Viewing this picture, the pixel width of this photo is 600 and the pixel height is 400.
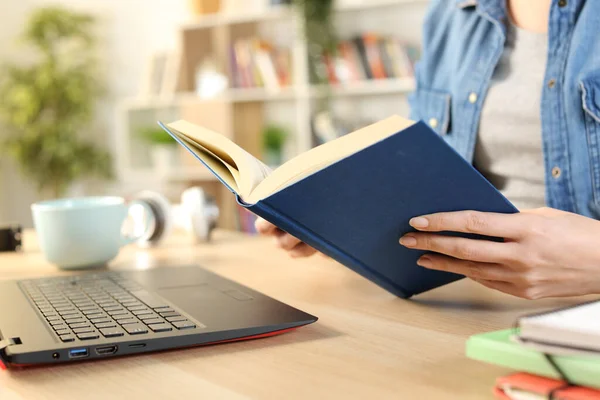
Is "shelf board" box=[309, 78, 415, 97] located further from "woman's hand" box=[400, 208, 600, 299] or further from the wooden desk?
"woman's hand" box=[400, 208, 600, 299]

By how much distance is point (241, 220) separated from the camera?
389 cm

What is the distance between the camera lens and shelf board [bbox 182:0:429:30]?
3.37m

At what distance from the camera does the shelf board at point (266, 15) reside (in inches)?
133

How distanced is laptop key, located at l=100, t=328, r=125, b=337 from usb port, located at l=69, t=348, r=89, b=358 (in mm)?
34

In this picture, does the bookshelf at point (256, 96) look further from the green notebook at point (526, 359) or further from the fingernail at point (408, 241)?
the green notebook at point (526, 359)

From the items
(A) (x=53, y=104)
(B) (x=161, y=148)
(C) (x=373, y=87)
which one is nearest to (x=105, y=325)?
(C) (x=373, y=87)

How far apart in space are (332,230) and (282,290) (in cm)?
24

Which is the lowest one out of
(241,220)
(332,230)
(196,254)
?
(241,220)

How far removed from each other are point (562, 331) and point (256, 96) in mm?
3462

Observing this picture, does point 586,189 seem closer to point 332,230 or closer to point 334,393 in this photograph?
point 332,230

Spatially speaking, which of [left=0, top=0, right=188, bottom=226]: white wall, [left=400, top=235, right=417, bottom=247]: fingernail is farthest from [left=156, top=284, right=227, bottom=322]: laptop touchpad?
[left=0, top=0, right=188, bottom=226]: white wall

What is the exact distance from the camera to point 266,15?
3736 millimetres

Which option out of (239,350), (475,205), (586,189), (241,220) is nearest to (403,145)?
(475,205)

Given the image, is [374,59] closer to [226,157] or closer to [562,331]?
[226,157]
